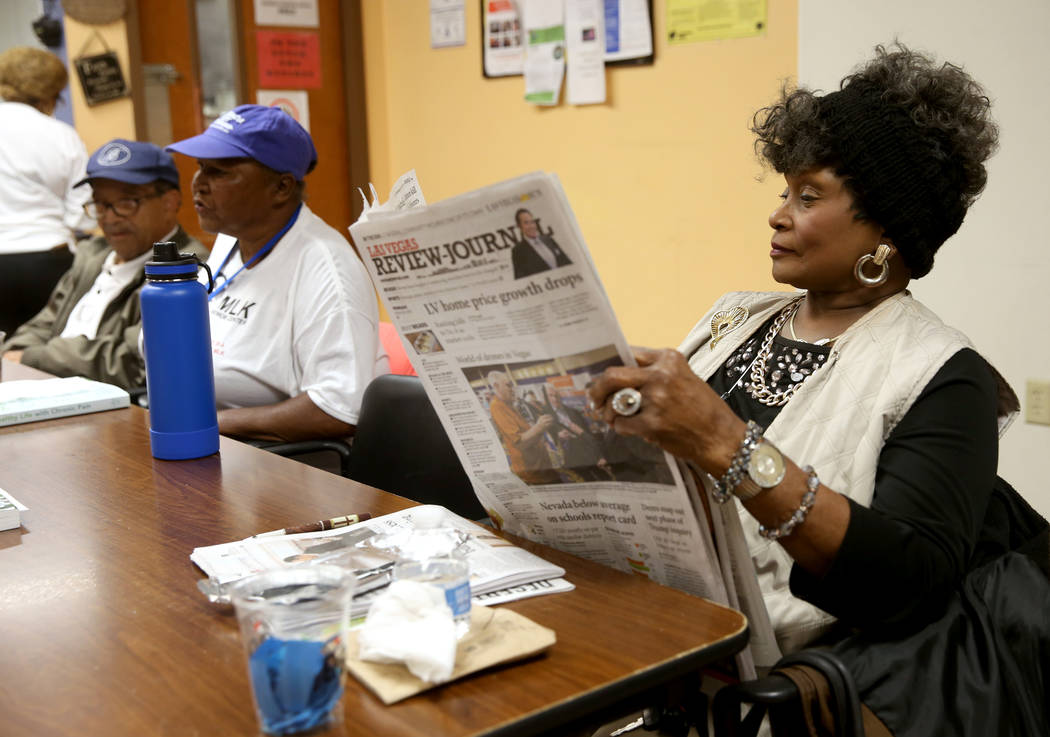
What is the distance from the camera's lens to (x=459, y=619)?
95cm

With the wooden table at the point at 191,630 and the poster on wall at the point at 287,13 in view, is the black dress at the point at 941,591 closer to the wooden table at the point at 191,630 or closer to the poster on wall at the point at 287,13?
the wooden table at the point at 191,630

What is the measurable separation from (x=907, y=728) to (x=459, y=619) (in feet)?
1.68

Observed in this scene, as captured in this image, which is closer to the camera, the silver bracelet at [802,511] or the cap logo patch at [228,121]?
the silver bracelet at [802,511]

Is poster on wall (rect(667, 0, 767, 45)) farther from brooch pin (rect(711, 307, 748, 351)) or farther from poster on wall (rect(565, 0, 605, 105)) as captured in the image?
brooch pin (rect(711, 307, 748, 351))

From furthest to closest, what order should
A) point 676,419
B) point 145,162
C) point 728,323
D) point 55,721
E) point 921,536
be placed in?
point 145,162 → point 728,323 → point 921,536 → point 676,419 → point 55,721

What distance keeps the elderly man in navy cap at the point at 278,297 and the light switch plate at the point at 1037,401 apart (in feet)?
5.35

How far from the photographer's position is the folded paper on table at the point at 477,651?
87 cm

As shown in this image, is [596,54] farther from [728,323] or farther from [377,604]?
[377,604]

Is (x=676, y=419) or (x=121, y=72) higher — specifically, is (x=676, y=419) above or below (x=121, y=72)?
below

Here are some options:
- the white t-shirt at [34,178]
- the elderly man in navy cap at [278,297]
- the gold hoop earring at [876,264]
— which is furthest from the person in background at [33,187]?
the gold hoop earring at [876,264]

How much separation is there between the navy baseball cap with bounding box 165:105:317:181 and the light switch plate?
6.24 ft

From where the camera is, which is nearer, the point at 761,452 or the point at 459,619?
the point at 459,619

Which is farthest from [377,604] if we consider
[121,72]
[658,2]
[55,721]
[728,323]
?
[121,72]

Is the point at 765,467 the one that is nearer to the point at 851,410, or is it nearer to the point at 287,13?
the point at 851,410
